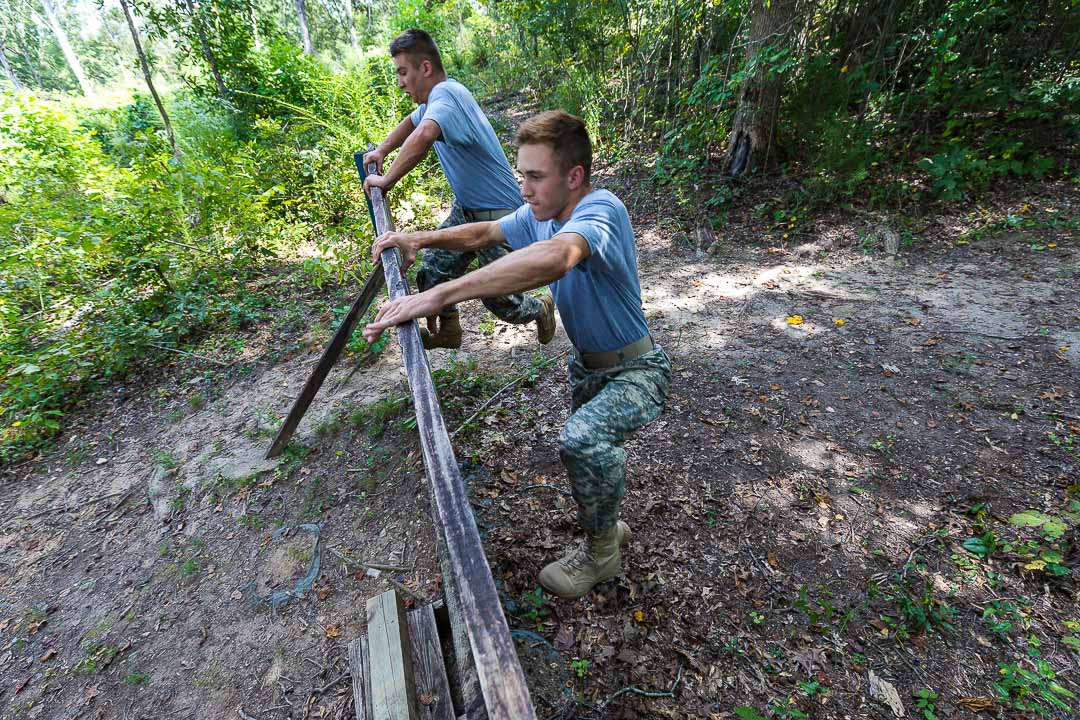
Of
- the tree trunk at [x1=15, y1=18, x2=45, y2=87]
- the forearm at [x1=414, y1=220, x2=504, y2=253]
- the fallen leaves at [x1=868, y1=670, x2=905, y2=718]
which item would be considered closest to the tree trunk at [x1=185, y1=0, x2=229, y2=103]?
the forearm at [x1=414, y1=220, x2=504, y2=253]

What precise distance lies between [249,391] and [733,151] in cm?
693

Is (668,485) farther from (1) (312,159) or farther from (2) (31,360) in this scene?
(1) (312,159)

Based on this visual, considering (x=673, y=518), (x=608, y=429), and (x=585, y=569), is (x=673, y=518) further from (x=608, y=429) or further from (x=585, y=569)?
(x=608, y=429)

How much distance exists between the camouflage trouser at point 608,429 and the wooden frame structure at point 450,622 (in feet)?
2.11

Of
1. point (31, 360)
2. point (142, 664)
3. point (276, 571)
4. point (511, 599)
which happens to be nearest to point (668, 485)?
point (511, 599)

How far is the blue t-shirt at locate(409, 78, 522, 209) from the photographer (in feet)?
10.6

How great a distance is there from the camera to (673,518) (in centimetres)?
289

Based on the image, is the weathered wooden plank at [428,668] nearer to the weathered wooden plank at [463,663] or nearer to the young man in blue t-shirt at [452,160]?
the weathered wooden plank at [463,663]

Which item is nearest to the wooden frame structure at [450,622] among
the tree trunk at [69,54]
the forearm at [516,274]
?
the forearm at [516,274]

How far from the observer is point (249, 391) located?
15.2 ft

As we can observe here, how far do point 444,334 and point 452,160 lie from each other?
1342 millimetres

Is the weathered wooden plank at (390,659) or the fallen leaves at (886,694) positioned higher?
the weathered wooden plank at (390,659)

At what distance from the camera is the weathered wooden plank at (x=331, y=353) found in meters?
3.17

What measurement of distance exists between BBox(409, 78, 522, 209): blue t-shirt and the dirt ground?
1.53 meters
